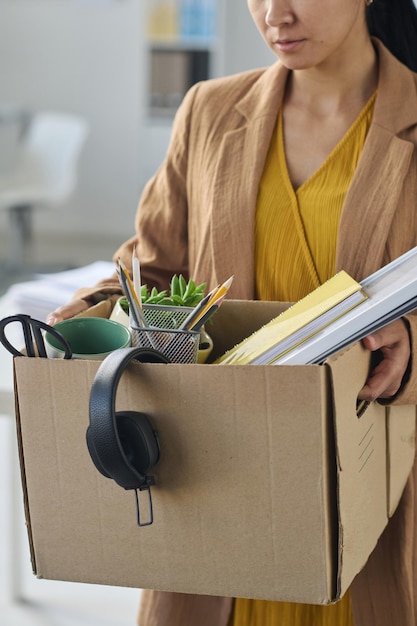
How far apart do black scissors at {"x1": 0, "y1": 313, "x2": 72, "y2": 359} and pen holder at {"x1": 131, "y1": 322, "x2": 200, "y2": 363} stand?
10 centimetres

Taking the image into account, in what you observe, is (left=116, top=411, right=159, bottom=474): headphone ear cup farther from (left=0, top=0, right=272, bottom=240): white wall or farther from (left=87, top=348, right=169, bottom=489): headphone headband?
(left=0, top=0, right=272, bottom=240): white wall

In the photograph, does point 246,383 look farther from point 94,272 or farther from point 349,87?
point 94,272

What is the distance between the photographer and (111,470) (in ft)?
2.71

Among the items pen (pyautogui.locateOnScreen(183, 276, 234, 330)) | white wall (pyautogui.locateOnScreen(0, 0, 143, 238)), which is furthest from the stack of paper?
white wall (pyautogui.locateOnScreen(0, 0, 143, 238))

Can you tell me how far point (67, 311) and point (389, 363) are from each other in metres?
0.39

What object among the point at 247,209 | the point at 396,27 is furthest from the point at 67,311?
the point at 396,27

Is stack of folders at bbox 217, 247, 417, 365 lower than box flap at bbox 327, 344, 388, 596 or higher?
higher

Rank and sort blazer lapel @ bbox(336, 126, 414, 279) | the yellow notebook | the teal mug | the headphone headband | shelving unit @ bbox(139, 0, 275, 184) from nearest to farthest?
the headphone headband → the yellow notebook → the teal mug → blazer lapel @ bbox(336, 126, 414, 279) → shelving unit @ bbox(139, 0, 275, 184)

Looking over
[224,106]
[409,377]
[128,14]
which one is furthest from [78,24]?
[409,377]

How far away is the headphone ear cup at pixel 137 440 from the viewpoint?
85cm

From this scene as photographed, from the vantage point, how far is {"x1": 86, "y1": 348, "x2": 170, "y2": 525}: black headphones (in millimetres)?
814

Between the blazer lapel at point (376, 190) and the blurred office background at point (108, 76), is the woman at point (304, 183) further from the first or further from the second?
the blurred office background at point (108, 76)

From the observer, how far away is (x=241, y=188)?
50.1 inches

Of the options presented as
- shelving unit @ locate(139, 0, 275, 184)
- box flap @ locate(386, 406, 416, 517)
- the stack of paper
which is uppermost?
the stack of paper
